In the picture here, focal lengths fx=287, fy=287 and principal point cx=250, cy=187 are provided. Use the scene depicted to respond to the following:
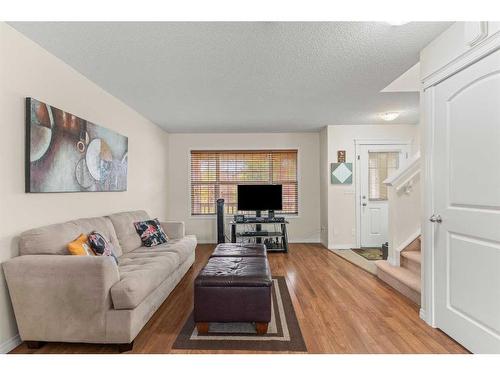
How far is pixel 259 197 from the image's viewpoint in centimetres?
571

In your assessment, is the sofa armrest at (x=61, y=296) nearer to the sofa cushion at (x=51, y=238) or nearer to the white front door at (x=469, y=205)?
the sofa cushion at (x=51, y=238)

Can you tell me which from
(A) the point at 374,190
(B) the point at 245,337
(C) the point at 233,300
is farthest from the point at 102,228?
(A) the point at 374,190

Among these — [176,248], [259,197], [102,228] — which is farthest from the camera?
[259,197]

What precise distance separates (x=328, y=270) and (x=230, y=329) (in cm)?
214

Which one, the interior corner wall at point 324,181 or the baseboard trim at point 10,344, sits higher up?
the interior corner wall at point 324,181

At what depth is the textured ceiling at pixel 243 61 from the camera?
221cm

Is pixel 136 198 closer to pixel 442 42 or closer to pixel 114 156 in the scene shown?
pixel 114 156

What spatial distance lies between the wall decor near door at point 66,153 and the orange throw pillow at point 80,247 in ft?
1.64

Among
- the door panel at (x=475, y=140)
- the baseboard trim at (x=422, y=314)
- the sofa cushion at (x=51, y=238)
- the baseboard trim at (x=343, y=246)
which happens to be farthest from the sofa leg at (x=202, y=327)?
the baseboard trim at (x=343, y=246)

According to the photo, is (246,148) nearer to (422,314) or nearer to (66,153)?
(66,153)

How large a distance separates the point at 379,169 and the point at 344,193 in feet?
2.73

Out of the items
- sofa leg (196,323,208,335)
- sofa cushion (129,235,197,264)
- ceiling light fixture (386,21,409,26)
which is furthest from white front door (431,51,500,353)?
sofa cushion (129,235,197,264)

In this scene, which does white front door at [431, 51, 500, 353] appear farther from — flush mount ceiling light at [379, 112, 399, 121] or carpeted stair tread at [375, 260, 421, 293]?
flush mount ceiling light at [379, 112, 399, 121]
